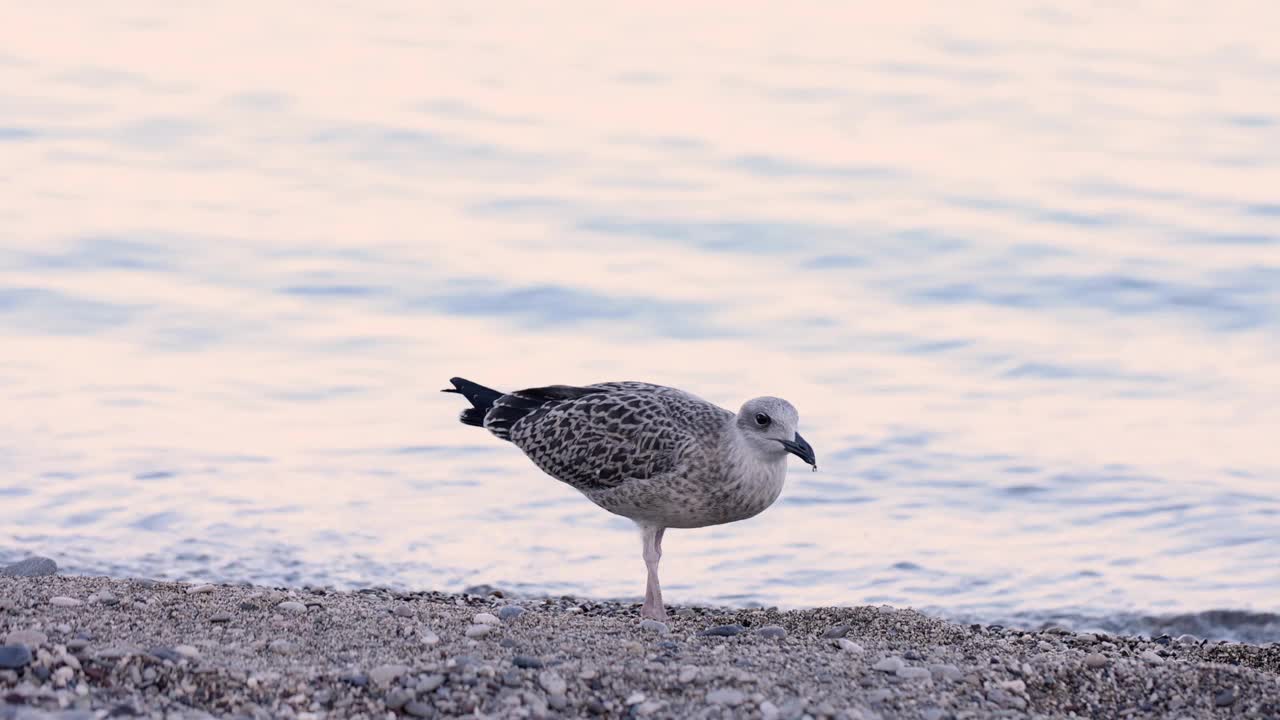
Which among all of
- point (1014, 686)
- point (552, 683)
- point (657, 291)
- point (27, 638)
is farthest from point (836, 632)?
point (657, 291)

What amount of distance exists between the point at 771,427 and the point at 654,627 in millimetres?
1176

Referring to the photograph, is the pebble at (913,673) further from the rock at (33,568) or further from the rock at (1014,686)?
the rock at (33,568)

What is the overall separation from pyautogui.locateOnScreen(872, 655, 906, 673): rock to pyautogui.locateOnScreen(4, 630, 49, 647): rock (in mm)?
2989

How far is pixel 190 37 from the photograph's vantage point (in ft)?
99.6

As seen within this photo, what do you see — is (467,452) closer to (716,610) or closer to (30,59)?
(716,610)

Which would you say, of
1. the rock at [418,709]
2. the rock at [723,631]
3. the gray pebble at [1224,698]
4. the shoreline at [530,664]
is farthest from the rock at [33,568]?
the gray pebble at [1224,698]

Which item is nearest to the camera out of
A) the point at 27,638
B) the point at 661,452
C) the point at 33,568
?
the point at 27,638

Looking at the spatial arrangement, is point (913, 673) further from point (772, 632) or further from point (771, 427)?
point (771, 427)

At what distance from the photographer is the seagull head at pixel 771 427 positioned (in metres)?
8.32

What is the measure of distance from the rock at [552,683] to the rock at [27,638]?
170 centimetres

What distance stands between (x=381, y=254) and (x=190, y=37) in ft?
44.1

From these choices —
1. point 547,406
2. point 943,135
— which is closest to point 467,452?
point 547,406

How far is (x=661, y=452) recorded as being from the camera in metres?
8.55

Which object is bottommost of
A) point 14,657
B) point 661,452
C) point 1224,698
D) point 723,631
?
point 1224,698
